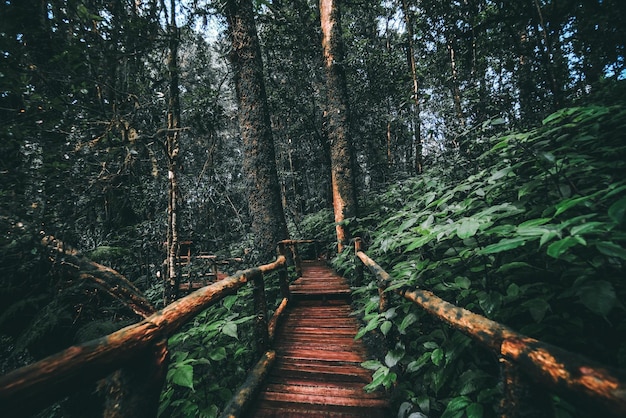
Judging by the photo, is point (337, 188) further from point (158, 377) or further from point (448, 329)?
point (158, 377)

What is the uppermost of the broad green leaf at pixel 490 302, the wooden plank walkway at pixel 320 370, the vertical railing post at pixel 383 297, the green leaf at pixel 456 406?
the broad green leaf at pixel 490 302

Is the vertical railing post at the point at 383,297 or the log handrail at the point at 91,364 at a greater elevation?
the log handrail at the point at 91,364

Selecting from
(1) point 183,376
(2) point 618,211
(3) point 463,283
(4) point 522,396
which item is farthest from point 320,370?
(2) point 618,211

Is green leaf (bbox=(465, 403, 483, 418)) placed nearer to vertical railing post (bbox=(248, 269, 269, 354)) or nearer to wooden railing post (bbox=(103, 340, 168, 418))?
wooden railing post (bbox=(103, 340, 168, 418))

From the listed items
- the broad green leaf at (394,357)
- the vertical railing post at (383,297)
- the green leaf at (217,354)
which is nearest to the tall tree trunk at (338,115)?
the vertical railing post at (383,297)

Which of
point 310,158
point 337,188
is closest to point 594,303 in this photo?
point 337,188

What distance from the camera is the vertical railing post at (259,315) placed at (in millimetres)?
3375

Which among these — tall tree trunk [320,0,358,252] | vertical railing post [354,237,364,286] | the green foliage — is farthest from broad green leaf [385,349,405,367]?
tall tree trunk [320,0,358,252]

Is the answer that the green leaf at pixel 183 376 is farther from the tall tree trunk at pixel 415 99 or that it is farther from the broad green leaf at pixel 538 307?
the tall tree trunk at pixel 415 99

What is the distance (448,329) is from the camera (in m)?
2.19

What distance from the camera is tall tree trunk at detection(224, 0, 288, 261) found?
6.51 m

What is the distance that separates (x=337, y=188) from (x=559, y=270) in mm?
6219

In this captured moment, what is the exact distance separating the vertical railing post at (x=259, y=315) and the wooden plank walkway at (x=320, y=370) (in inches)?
12.1

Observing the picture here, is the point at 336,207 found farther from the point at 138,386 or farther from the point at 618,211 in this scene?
the point at 618,211
